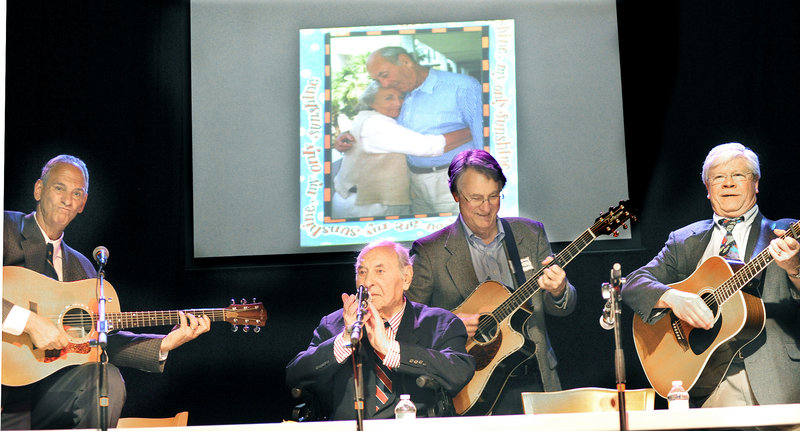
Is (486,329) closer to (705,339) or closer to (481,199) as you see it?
(481,199)

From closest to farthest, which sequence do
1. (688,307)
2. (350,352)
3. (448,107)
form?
(350,352) → (688,307) → (448,107)

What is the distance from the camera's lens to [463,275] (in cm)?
548

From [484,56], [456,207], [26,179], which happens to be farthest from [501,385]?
[26,179]

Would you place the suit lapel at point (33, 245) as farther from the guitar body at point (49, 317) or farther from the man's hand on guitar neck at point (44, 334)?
the man's hand on guitar neck at point (44, 334)

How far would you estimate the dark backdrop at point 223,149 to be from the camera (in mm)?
5535

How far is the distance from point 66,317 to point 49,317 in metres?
0.09

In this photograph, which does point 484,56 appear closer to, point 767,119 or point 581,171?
point 581,171

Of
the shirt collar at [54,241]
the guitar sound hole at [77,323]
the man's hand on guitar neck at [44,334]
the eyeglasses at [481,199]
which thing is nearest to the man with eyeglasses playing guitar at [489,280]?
the eyeglasses at [481,199]

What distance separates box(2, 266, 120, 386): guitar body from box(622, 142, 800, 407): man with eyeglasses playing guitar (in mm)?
3101

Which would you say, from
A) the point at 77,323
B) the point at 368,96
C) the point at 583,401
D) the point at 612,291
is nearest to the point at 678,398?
the point at 583,401

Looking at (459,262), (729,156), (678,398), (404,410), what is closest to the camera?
(404,410)

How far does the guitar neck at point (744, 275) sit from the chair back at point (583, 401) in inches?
29.7

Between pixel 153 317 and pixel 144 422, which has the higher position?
pixel 153 317

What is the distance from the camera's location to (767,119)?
552cm
